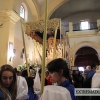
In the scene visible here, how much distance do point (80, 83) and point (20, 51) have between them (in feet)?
18.0

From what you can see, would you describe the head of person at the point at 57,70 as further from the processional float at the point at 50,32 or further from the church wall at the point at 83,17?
the church wall at the point at 83,17

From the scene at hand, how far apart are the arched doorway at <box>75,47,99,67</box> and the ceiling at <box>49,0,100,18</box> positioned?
4.43 metres

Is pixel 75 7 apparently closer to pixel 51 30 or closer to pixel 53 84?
pixel 51 30

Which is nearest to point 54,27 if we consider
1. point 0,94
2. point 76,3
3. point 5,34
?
point 5,34

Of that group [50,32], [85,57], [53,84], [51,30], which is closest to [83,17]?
[85,57]

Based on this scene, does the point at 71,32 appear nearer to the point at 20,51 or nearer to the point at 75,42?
the point at 75,42

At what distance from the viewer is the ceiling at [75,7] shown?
1510cm

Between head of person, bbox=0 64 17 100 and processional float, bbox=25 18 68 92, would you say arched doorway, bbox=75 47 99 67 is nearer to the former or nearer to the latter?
processional float, bbox=25 18 68 92

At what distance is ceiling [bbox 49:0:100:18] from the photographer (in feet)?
49.6

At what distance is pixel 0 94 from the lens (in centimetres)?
141

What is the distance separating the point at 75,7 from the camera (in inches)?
637

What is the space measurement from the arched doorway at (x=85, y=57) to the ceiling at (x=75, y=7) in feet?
14.5

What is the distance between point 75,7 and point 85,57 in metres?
5.85

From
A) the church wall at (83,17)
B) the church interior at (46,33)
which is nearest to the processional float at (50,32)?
the church interior at (46,33)
